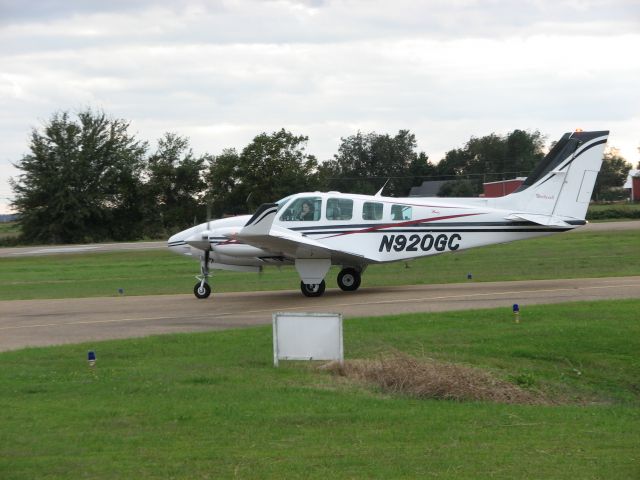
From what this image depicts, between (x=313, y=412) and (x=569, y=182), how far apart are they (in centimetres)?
1554

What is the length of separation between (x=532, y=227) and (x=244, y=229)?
7679 millimetres

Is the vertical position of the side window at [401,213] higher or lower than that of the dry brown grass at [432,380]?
higher

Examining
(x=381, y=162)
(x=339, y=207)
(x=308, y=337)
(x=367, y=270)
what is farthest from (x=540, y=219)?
(x=381, y=162)

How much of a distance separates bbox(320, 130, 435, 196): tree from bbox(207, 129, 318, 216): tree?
18050mm

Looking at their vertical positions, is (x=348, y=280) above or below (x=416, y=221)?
below

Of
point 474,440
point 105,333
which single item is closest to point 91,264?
point 105,333

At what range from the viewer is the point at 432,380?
496 inches

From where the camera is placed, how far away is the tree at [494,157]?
96625 mm

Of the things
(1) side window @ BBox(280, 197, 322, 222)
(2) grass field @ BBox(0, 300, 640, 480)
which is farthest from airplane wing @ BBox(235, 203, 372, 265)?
(2) grass field @ BBox(0, 300, 640, 480)

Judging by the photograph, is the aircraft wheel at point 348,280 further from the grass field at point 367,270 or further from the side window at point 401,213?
the grass field at point 367,270

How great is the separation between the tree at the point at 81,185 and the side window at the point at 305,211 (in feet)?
176

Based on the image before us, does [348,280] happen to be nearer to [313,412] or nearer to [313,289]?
[313,289]

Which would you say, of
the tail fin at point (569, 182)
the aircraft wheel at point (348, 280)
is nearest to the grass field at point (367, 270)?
the aircraft wheel at point (348, 280)

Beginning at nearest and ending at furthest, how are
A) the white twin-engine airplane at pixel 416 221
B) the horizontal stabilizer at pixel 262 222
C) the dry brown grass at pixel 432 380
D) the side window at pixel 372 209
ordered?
the dry brown grass at pixel 432 380 < the horizontal stabilizer at pixel 262 222 < the white twin-engine airplane at pixel 416 221 < the side window at pixel 372 209
